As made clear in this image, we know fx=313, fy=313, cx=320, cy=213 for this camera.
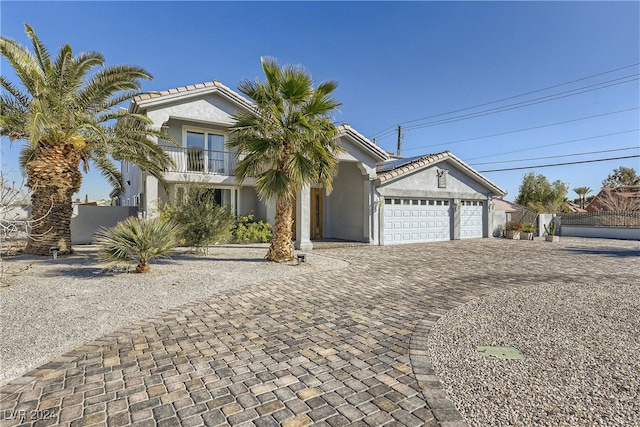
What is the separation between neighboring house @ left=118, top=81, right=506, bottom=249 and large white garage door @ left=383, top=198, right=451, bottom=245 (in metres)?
0.05

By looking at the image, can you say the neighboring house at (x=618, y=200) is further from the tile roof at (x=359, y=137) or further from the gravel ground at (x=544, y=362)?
the gravel ground at (x=544, y=362)

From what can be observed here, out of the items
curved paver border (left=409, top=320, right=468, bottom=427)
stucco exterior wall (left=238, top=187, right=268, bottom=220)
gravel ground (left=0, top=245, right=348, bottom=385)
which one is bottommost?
curved paver border (left=409, top=320, right=468, bottom=427)

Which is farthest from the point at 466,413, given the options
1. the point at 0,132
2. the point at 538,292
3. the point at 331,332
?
the point at 0,132

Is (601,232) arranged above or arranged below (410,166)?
below

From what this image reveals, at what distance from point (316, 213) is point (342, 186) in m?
2.30

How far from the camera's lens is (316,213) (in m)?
18.7

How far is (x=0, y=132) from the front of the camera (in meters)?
10.7

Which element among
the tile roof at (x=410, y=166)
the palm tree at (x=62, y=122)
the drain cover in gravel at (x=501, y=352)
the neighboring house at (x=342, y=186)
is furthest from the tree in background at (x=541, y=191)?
the palm tree at (x=62, y=122)

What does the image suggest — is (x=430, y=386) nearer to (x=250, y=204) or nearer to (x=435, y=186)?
(x=250, y=204)

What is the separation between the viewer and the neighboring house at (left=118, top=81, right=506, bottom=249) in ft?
45.8

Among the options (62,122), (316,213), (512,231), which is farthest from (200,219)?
(512,231)

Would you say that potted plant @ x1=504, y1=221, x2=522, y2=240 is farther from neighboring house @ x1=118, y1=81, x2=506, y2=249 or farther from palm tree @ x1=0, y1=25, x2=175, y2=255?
palm tree @ x1=0, y1=25, x2=175, y2=255

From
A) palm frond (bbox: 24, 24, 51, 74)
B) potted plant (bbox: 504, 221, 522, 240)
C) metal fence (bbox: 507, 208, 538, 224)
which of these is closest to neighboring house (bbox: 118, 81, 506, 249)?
potted plant (bbox: 504, 221, 522, 240)

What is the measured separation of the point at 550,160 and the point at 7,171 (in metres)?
32.1
